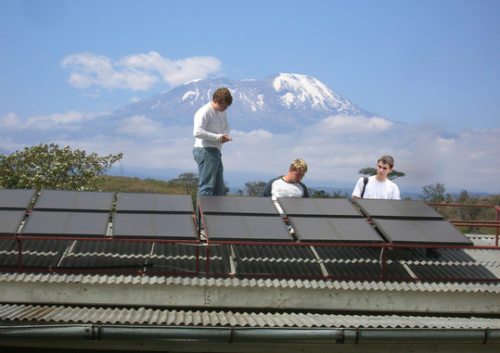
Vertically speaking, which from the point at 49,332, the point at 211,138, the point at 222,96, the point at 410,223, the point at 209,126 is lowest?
the point at 49,332

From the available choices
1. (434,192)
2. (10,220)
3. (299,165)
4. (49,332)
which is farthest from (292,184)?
(434,192)

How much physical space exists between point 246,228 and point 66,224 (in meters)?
2.37

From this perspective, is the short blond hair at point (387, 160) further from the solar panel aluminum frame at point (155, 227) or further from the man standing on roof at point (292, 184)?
the solar panel aluminum frame at point (155, 227)

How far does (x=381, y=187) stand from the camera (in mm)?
11469

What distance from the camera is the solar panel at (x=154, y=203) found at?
9500mm

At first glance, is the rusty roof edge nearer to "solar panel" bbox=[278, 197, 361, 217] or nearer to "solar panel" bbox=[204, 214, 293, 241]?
"solar panel" bbox=[204, 214, 293, 241]

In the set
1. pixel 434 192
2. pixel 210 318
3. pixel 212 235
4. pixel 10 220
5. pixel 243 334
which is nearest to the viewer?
pixel 243 334

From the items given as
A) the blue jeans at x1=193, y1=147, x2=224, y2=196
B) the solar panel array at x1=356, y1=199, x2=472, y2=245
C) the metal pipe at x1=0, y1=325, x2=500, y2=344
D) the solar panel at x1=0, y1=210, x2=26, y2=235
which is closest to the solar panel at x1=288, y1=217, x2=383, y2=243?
the solar panel array at x1=356, y1=199, x2=472, y2=245

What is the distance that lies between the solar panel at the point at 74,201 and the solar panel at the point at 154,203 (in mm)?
198

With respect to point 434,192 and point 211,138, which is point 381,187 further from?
point 434,192

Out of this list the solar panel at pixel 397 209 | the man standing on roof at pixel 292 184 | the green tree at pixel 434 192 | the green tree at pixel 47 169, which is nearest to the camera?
the solar panel at pixel 397 209

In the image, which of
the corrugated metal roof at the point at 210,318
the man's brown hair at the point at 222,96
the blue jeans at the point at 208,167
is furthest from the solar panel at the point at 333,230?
the man's brown hair at the point at 222,96

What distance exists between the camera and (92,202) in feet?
31.7

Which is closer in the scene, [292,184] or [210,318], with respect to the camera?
[210,318]
